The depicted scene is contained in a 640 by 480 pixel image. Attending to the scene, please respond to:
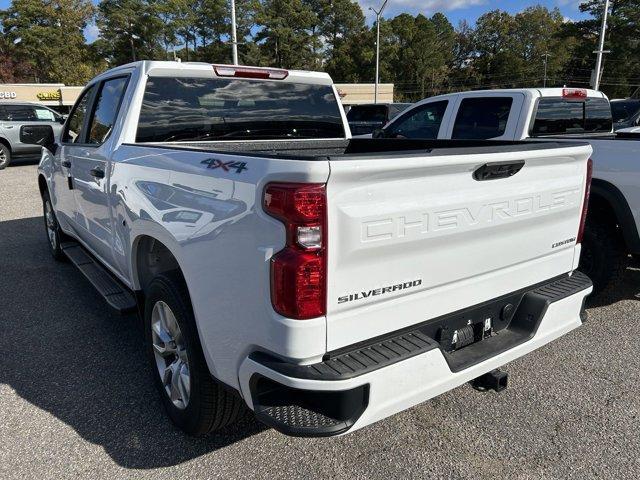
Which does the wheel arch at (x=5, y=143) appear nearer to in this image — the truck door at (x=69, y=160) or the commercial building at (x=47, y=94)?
the truck door at (x=69, y=160)

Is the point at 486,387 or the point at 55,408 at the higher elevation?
the point at 486,387

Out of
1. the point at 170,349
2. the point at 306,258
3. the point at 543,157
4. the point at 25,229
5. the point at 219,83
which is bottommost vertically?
the point at 25,229

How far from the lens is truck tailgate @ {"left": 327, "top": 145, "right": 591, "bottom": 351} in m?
1.87

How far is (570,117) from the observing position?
6164 mm

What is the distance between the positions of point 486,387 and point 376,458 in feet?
2.21

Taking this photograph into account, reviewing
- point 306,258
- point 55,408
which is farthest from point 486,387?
point 55,408

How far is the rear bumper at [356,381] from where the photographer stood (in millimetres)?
1875

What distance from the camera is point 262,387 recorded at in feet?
6.57

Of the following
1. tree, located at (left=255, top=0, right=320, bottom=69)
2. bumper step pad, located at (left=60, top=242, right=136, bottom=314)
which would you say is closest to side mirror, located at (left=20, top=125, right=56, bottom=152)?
bumper step pad, located at (left=60, top=242, right=136, bottom=314)

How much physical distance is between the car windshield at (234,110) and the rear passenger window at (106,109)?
1.08ft

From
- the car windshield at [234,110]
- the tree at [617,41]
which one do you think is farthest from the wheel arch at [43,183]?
the tree at [617,41]

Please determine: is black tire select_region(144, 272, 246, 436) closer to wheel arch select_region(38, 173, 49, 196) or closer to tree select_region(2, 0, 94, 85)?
wheel arch select_region(38, 173, 49, 196)

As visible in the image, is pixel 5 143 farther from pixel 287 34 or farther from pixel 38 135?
pixel 287 34

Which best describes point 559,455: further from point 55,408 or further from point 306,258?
point 55,408
